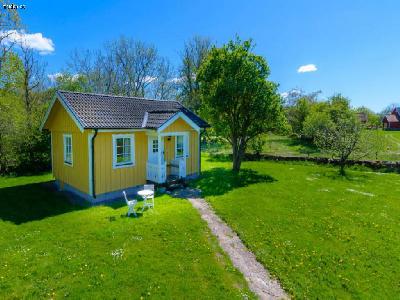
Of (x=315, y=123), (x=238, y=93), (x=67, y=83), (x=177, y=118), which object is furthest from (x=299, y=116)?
(x=67, y=83)

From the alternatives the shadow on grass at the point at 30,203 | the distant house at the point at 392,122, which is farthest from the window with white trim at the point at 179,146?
the distant house at the point at 392,122

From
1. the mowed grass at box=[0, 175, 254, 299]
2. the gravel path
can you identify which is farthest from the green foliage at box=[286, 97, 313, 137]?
the mowed grass at box=[0, 175, 254, 299]

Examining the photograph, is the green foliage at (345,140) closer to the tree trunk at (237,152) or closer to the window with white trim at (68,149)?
the tree trunk at (237,152)

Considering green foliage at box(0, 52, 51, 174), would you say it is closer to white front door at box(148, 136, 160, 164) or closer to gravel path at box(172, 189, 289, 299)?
white front door at box(148, 136, 160, 164)

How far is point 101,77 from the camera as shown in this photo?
129 feet

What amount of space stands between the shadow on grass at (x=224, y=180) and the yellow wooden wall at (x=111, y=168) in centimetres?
357

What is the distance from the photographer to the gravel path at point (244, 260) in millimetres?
6327

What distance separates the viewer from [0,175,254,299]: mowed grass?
608cm

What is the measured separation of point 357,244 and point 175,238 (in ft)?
19.6

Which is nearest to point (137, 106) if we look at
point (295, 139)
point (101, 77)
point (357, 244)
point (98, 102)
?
point (98, 102)

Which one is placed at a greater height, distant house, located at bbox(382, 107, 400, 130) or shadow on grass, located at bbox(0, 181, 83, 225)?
distant house, located at bbox(382, 107, 400, 130)

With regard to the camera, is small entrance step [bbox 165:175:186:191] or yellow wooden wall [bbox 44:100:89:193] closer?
yellow wooden wall [bbox 44:100:89:193]

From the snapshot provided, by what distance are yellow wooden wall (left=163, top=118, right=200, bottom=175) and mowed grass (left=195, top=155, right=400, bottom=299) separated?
1.08 metres

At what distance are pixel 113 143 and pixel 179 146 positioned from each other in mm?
4562
